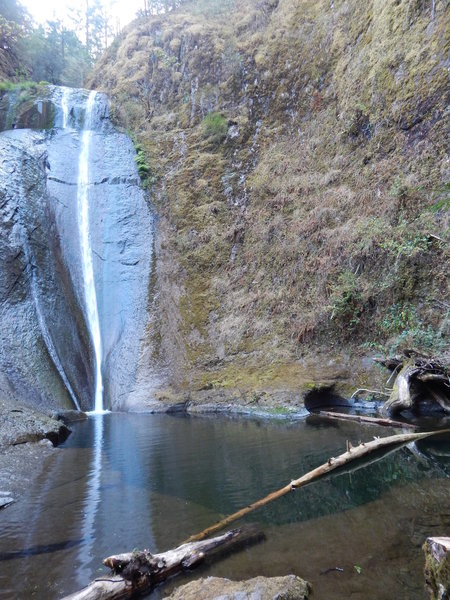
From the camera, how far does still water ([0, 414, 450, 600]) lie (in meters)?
3.59

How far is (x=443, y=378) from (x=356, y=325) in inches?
152

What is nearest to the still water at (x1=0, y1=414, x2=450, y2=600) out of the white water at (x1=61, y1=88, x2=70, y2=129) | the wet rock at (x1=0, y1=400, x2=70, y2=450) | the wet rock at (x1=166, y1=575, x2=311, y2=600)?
the wet rock at (x1=166, y1=575, x2=311, y2=600)

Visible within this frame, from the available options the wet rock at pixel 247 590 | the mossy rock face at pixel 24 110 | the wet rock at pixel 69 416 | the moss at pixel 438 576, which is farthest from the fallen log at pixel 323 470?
the mossy rock face at pixel 24 110

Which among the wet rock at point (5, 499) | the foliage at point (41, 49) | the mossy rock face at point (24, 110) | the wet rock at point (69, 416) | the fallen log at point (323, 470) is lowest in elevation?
the wet rock at point (69, 416)

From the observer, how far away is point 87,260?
67.9ft

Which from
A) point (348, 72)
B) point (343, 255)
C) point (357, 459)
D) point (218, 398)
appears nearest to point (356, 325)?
point (343, 255)

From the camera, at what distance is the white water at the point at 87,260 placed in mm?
17402

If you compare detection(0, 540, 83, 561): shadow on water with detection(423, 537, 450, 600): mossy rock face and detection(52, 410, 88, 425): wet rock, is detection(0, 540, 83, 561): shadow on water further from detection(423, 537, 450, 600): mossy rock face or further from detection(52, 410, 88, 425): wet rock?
detection(52, 410, 88, 425): wet rock

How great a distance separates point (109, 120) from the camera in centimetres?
2761

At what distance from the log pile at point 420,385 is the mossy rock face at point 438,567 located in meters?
7.77

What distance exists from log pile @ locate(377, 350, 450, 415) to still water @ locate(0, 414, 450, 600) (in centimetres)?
134

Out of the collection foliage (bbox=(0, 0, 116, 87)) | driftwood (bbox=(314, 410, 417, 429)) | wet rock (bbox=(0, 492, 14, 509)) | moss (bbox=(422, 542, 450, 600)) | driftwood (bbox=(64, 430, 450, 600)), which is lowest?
driftwood (bbox=(314, 410, 417, 429))

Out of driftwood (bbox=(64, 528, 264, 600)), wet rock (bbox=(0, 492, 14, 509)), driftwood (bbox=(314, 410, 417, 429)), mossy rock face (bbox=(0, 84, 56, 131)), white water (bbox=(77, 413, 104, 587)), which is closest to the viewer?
driftwood (bbox=(64, 528, 264, 600))

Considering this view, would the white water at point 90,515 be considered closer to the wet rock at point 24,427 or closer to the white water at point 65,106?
the wet rock at point 24,427
